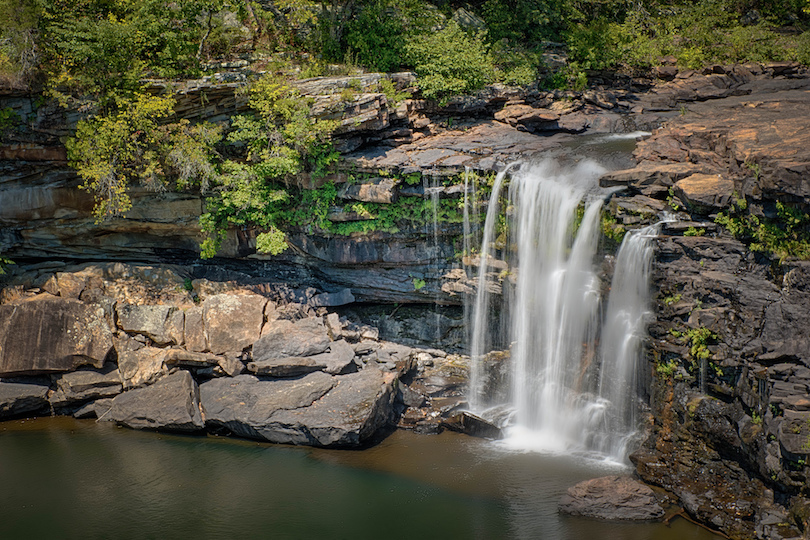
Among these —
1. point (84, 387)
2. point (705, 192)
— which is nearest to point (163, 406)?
point (84, 387)

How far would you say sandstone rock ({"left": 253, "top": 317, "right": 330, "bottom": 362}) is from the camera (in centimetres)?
1402

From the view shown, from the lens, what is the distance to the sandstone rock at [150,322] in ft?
48.5

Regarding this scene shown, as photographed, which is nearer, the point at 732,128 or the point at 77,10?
the point at 732,128

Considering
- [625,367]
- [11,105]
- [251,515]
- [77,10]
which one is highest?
[77,10]

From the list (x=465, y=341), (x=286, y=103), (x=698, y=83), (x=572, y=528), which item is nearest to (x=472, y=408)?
(x=465, y=341)

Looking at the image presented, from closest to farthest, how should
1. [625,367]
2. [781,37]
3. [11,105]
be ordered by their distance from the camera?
[625,367], [11,105], [781,37]

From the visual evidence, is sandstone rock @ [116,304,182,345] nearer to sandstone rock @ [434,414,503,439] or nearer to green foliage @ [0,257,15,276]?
green foliage @ [0,257,15,276]

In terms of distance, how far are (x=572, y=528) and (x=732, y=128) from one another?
9.73 m

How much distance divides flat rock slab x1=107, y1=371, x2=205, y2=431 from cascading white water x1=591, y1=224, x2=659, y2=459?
8.45 meters

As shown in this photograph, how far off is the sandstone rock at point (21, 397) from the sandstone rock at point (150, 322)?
7.45ft

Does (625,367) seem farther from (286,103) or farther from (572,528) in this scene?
(286,103)

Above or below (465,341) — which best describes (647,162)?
above

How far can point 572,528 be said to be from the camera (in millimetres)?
9859

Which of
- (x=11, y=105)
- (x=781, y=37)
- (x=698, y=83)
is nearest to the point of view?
(x=11, y=105)
